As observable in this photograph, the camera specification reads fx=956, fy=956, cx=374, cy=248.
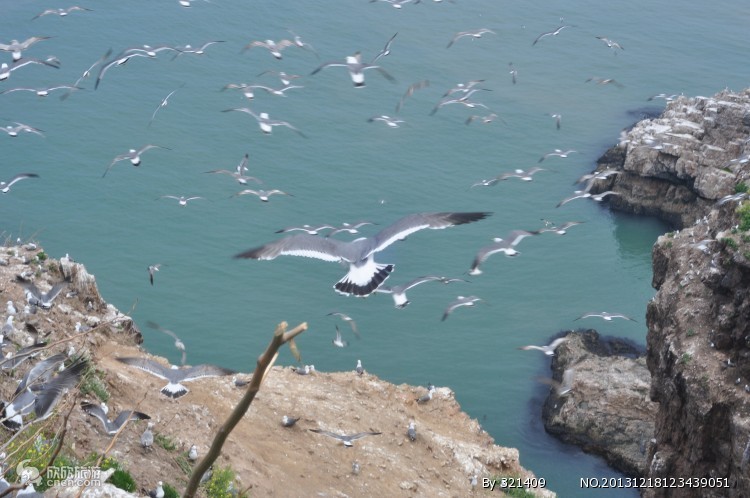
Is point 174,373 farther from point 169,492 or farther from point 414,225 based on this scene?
point 414,225

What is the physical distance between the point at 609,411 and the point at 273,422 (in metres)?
10.4

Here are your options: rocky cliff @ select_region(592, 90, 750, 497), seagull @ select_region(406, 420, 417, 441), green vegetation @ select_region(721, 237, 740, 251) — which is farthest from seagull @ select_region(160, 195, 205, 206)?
green vegetation @ select_region(721, 237, 740, 251)

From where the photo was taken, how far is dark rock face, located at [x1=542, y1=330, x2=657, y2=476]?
26078mm

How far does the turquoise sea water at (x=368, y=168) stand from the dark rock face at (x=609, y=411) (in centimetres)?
63

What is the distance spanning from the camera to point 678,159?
3741 cm

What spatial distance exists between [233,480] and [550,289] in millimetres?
21134

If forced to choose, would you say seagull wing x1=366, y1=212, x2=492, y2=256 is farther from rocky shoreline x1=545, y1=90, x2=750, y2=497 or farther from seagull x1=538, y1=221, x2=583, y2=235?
seagull x1=538, y1=221, x2=583, y2=235

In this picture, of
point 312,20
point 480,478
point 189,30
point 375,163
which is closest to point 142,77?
point 189,30

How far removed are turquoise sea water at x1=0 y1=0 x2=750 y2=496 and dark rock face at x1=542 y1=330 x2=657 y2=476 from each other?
2.08 feet

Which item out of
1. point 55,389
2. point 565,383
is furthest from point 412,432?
point 55,389

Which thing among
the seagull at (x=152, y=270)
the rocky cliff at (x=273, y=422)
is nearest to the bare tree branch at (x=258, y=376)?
the rocky cliff at (x=273, y=422)

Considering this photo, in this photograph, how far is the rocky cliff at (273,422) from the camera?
1738cm

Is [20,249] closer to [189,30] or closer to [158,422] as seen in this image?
[158,422]

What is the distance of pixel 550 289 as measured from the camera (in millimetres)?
35531
